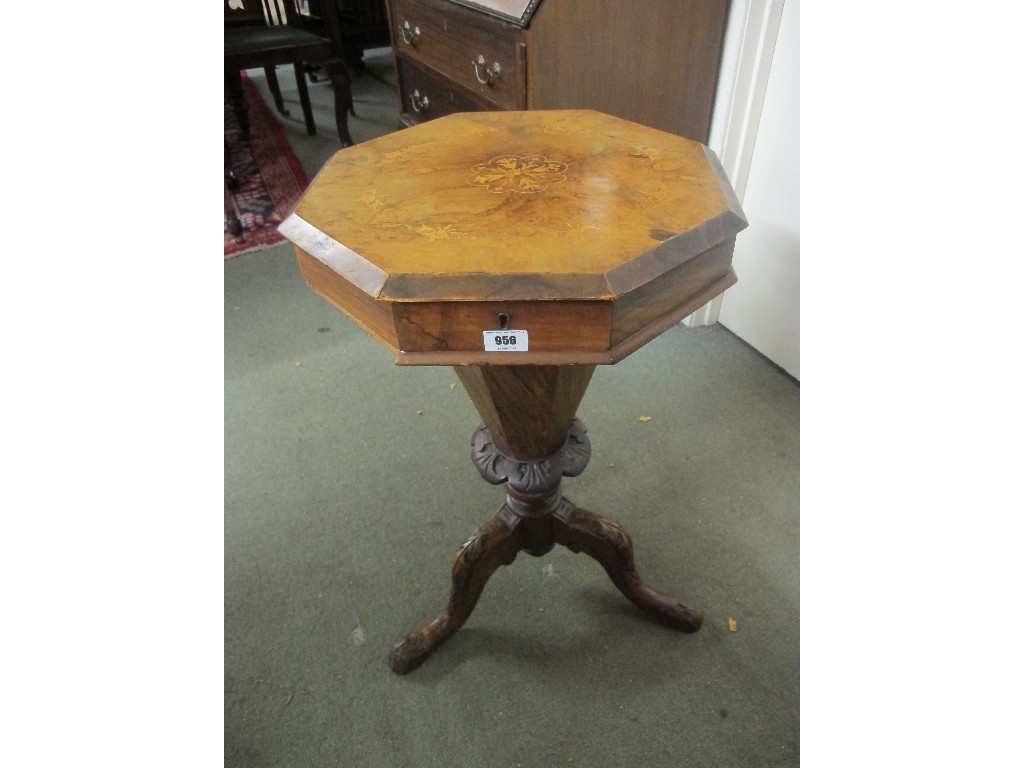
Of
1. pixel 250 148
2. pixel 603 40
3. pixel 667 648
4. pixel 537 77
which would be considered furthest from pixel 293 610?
pixel 250 148

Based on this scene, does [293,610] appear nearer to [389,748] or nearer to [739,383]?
[389,748]

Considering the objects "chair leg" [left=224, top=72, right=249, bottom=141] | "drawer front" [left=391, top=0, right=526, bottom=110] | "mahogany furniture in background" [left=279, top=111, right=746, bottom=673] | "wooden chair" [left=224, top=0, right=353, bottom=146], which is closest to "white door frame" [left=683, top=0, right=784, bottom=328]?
"drawer front" [left=391, top=0, right=526, bottom=110]

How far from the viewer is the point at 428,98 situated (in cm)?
226

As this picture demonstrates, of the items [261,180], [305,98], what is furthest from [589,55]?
[305,98]

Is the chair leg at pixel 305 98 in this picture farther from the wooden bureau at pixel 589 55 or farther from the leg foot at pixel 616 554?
the leg foot at pixel 616 554

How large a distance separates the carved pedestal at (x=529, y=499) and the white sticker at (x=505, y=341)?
0.65ft

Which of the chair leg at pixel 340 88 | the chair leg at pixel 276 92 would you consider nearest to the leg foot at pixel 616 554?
the chair leg at pixel 340 88

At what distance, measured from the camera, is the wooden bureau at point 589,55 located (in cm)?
159

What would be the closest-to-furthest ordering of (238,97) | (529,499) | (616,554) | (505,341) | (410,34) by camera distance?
(505,341)
(529,499)
(616,554)
(410,34)
(238,97)

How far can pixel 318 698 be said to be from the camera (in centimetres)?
136

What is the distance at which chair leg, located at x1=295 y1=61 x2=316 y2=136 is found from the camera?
12.5 ft

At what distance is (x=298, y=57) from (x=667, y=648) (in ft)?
10.1

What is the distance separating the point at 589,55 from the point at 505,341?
115 centimetres

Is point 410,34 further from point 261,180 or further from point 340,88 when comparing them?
point 261,180
